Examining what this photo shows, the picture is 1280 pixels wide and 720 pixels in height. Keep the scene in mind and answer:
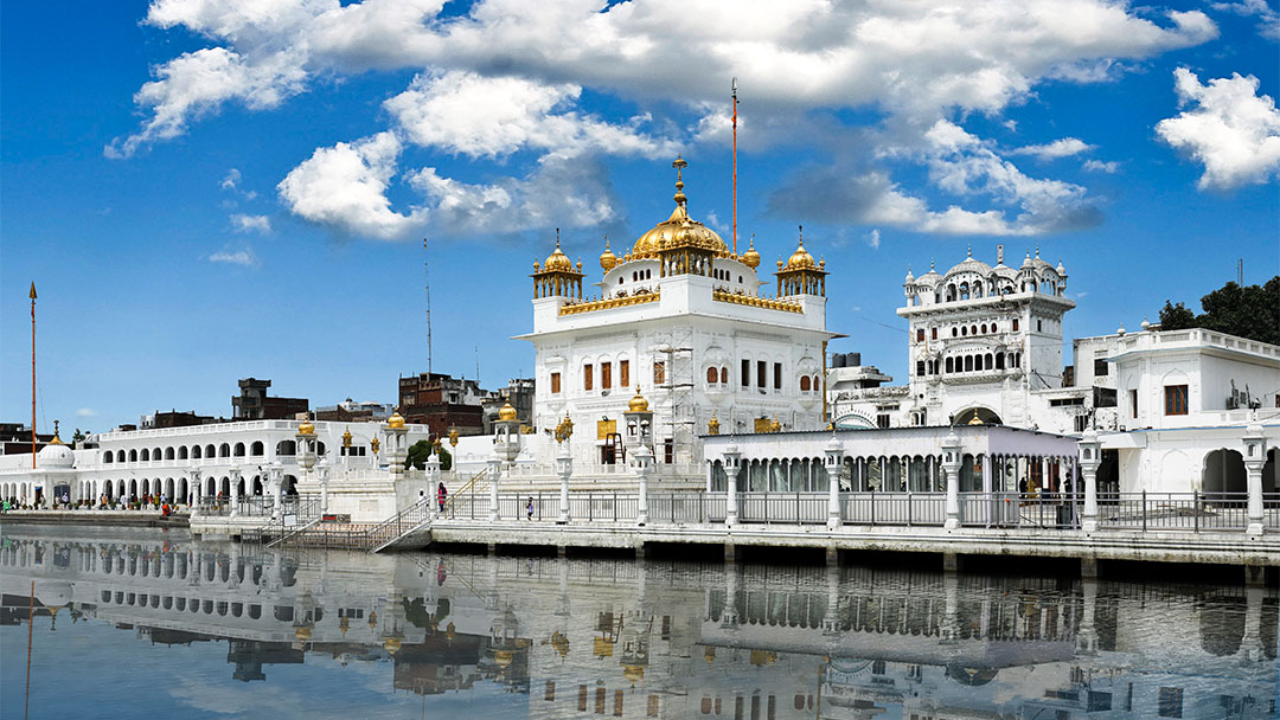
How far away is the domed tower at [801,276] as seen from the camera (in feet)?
178

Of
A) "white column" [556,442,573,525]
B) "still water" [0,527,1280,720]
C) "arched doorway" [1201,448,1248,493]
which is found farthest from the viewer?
"arched doorway" [1201,448,1248,493]

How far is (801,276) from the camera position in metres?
54.2

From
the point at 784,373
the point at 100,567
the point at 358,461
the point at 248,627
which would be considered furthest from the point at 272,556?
the point at 358,461

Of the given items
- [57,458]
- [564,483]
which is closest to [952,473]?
[564,483]

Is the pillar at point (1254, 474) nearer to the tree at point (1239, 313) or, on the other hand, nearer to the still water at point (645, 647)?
the still water at point (645, 647)

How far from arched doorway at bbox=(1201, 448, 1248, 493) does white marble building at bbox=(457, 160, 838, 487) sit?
1414 cm

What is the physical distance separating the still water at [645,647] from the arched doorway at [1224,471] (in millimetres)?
20594

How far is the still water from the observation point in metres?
14.2

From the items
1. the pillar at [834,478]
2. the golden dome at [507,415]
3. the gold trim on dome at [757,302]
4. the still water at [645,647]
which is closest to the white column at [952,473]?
the still water at [645,647]

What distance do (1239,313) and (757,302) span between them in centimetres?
3153

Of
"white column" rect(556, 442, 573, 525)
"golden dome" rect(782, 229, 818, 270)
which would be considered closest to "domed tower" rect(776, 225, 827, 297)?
"golden dome" rect(782, 229, 818, 270)

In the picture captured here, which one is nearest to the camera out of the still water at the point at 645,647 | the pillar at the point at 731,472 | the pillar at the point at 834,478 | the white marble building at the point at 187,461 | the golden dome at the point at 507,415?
the still water at the point at 645,647

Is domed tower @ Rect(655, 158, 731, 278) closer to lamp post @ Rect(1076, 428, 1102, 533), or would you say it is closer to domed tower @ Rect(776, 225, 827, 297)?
domed tower @ Rect(776, 225, 827, 297)

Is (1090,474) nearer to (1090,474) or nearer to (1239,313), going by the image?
(1090,474)
